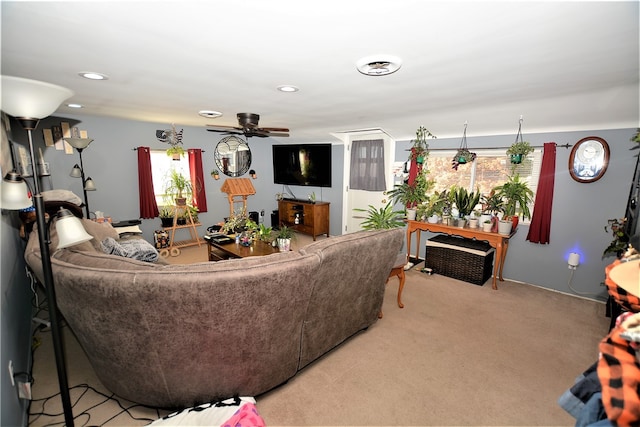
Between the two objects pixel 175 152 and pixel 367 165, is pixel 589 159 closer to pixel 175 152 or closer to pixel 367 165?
pixel 367 165

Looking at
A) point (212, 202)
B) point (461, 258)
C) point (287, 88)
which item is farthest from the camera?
point (212, 202)

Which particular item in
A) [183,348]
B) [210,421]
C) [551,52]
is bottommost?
[210,421]

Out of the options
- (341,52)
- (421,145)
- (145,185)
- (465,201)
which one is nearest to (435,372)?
(341,52)

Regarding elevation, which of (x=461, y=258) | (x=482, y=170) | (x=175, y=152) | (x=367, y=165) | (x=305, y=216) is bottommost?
(x=461, y=258)

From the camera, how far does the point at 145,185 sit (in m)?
4.74

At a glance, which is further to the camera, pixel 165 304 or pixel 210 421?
pixel 210 421

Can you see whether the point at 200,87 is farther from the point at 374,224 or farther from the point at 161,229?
the point at 161,229

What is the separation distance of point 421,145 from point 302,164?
8.73 feet

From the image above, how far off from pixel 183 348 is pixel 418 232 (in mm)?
3715

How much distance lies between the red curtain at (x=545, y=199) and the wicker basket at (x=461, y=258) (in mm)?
566

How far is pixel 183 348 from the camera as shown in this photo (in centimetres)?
149

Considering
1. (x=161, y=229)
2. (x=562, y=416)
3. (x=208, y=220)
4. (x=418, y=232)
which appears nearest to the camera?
(x=562, y=416)

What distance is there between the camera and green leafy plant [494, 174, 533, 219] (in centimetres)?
337

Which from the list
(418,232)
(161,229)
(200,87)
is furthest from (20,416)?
(418,232)
